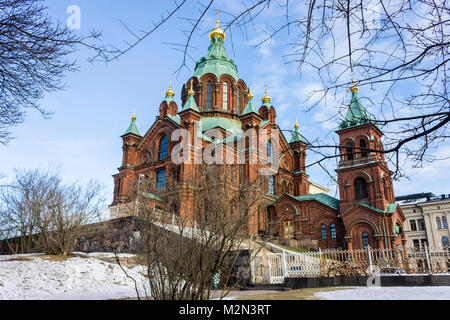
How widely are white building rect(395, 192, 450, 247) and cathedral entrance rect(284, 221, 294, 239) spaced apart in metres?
28.3

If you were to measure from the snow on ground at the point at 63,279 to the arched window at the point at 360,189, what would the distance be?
2165 cm

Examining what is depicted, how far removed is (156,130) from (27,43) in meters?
29.3

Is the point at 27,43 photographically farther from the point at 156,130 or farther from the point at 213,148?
the point at 156,130

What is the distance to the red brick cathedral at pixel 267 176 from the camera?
26.5m

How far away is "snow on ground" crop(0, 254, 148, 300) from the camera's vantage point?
891cm

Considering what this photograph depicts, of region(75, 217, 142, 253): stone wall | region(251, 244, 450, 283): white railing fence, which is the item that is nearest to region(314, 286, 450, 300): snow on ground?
region(251, 244, 450, 283): white railing fence

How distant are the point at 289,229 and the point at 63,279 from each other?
21.8m

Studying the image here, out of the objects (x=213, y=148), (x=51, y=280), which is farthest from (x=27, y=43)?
(x=213, y=148)

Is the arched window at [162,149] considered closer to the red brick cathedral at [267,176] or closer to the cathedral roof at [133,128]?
the red brick cathedral at [267,176]

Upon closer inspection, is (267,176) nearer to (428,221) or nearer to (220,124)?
(220,124)

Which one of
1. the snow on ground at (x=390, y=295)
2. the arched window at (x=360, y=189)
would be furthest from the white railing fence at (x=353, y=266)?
the arched window at (x=360, y=189)

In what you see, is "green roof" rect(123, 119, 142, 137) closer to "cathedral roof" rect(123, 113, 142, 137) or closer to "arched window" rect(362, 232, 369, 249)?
"cathedral roof" rect(123, 113, 142, 137)
